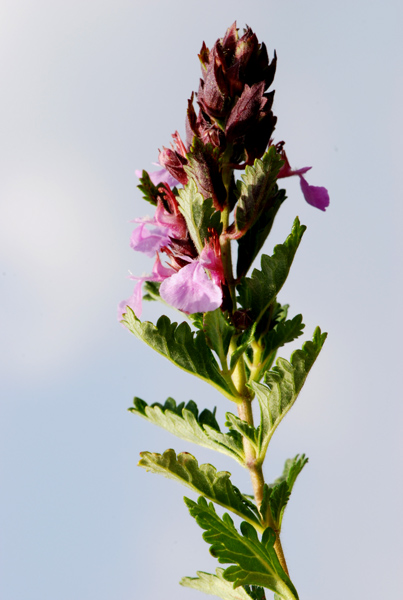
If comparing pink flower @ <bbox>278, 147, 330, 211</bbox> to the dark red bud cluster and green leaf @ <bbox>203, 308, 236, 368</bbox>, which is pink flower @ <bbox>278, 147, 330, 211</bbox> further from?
green leaf @ <bbox>203, 308, 236, 368</bbox>

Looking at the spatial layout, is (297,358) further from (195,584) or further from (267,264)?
(195,584)

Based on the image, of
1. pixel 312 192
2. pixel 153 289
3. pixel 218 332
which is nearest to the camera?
pixel 218 332

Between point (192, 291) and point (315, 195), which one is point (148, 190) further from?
point (315, 195)

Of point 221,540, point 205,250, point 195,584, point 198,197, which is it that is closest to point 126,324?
point 205,250

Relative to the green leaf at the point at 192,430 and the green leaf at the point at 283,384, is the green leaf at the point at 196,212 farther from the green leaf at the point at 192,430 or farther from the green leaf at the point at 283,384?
the green leaf at the point at 192,430

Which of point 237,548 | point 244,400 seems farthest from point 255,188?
point 237,548

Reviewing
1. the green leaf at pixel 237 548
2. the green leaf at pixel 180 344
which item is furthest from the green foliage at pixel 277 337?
the green leaf at pixel 237 548
